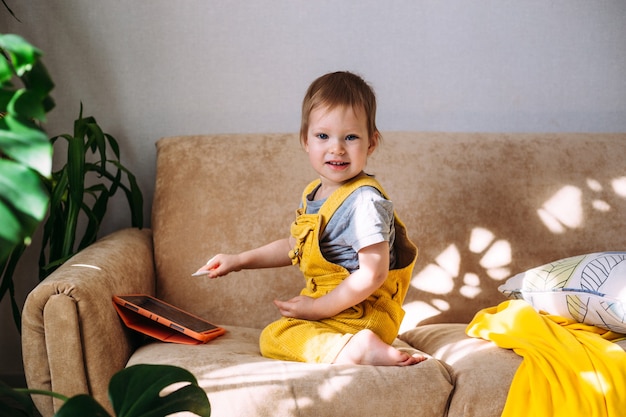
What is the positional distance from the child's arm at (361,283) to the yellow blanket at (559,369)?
0.33m

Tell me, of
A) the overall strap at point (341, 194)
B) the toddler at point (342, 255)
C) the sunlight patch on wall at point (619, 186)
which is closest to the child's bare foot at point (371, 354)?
the toddler at point (342, 255)

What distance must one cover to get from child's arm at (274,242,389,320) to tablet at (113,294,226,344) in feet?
0.98

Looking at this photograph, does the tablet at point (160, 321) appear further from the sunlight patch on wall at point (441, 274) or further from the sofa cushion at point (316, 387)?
the sunlight patch on wall at point (441, 274)

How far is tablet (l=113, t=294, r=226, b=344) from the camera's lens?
1597 mm

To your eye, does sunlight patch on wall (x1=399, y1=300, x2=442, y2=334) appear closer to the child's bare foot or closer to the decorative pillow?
the decorative pillow

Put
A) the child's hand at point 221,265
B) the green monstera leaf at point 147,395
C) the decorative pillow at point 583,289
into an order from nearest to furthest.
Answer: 1. the green monstera leaf at point 147,395
2. the decorative pillow at point 583,289
3. the child's hand at point 221,265

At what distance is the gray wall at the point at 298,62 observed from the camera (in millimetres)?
2297

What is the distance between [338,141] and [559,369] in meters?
Answer: 0.73

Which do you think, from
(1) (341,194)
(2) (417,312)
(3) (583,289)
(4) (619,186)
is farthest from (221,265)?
(4) (619,186)

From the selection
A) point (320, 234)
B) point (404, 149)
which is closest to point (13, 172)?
point (320, 234)

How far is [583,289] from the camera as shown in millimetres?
1641

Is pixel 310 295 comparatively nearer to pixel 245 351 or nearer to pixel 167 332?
pixel 245 351

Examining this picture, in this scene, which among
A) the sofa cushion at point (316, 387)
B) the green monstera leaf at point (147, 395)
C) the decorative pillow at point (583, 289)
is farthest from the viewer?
the decorative pillow at point (583, 289)

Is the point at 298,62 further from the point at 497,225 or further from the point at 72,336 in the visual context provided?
the point at 72,336
